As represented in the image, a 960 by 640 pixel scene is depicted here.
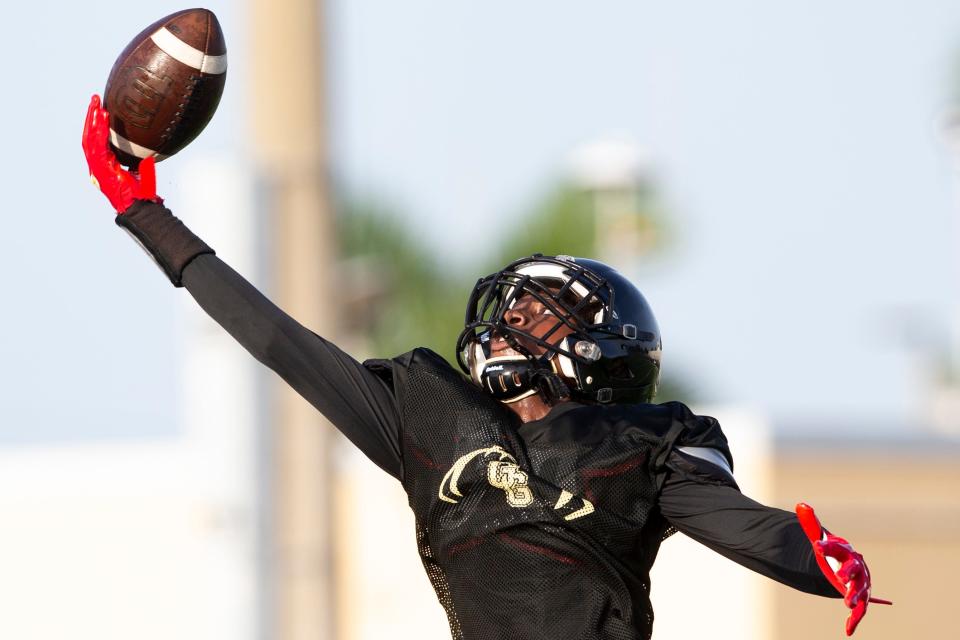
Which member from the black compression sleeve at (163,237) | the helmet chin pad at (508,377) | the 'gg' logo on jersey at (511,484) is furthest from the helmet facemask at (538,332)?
the black compression sleeve at (163,237)

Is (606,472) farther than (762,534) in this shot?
Yes

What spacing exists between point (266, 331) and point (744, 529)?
1067 mm

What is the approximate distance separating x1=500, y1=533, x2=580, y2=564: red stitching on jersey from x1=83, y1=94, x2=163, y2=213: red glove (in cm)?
107

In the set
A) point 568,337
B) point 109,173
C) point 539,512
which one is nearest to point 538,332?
point 568,337

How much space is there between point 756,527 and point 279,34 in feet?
22.2

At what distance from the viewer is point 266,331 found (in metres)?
3.31

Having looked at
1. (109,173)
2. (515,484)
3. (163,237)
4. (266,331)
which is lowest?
(515,484)

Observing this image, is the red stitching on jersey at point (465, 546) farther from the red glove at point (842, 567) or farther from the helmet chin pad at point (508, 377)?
the red glove at point (842, 567)

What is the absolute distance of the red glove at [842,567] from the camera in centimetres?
304

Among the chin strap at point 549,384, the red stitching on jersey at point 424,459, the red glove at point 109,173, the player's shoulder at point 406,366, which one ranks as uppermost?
the red glove at point 109,173

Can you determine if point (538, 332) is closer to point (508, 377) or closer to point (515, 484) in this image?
point (508, 377)

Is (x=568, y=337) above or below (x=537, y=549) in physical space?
above

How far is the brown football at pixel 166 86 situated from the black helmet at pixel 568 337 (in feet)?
2.61

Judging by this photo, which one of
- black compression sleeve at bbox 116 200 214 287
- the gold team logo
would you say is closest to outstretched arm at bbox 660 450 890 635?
the gold team logo
